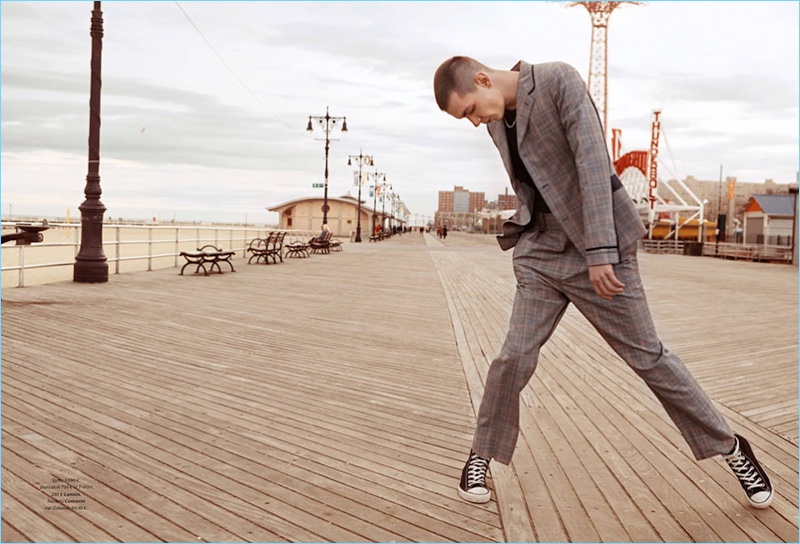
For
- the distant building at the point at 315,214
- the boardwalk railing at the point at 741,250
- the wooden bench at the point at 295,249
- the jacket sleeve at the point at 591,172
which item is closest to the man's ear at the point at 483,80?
the jacket sleeve at the point at 591,172

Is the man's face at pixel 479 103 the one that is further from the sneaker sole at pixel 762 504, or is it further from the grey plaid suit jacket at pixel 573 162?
the sneaker sole at pixel 762 504

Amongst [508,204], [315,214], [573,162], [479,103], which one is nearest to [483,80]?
[479,103]

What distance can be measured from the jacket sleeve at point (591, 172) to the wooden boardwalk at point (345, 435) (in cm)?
99

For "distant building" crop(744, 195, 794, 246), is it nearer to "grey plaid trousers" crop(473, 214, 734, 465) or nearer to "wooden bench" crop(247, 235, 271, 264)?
"wooden bench" crop(247, 235, 271, 264)

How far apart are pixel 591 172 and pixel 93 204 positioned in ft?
34.5

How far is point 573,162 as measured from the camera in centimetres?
248

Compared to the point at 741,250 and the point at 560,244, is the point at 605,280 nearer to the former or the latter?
the point at 560,244

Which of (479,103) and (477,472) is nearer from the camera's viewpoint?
(479,103)

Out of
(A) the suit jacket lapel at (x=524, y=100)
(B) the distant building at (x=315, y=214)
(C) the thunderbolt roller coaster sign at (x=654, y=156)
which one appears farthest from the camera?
(B) the distant building at (x=315, y=214)

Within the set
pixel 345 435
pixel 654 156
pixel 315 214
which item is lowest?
pixel 345 435

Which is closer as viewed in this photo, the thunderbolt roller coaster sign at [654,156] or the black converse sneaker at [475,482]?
the black converse sneaker at [475,482]

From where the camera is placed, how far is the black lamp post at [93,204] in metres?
11.1

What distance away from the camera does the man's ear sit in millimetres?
2404

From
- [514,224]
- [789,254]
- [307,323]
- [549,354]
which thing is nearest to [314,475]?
[514,224]
